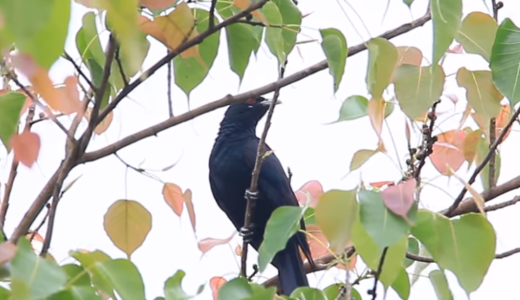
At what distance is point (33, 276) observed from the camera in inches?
32.5

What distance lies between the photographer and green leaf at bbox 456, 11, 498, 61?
1.33m

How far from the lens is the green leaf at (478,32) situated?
1335mm

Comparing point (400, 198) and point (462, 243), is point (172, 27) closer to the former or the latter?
point (400, 198)

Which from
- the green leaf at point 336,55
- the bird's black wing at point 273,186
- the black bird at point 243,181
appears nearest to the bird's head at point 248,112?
the black bird at point 243,181

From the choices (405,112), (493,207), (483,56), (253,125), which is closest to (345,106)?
(405,112)

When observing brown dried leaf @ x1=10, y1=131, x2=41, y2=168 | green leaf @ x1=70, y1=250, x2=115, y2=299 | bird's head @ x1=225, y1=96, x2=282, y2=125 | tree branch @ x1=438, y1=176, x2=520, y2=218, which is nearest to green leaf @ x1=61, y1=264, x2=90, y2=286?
green leaf @ x1=70, y1=250, x2=115, y2=299

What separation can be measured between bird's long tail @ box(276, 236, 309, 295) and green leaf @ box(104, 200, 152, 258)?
1226mm

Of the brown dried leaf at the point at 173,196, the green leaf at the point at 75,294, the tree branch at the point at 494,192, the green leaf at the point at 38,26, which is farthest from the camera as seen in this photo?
the tree branch at the point at 494,192

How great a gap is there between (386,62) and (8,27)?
0.61 m

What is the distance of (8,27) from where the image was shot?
0.47m

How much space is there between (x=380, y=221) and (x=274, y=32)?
41 centimetres

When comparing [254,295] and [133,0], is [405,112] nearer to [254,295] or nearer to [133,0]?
[254,295]

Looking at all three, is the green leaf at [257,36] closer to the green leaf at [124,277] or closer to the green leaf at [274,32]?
the green leaf at [274,32]

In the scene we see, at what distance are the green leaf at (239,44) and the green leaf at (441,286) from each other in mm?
595
